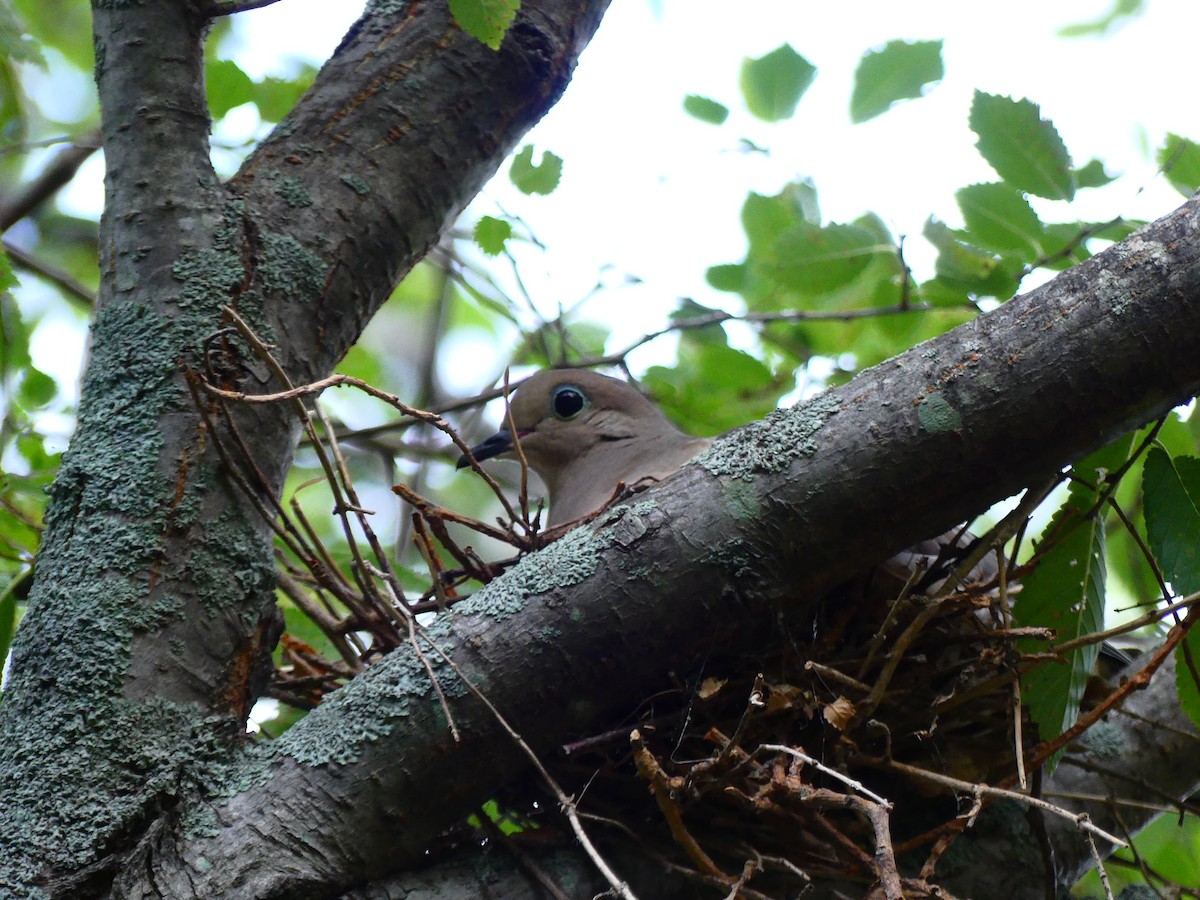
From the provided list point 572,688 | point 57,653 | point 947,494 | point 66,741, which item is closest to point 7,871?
point 66,741

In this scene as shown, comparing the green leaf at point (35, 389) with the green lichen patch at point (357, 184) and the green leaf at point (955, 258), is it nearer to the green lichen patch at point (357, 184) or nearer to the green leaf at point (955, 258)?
the green lichen patch at point (357, 184)

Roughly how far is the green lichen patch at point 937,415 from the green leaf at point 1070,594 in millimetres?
354

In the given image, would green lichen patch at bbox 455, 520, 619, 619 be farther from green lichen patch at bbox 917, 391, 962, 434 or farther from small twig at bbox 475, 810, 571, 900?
green lichen patch at bbox 917, 391, 962, 434

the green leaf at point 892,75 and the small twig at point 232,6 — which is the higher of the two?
the small twig at point 232,6

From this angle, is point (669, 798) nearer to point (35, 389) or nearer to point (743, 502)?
point (743, 502)

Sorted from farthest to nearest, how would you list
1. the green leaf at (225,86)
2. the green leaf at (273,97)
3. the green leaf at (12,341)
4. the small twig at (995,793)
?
the green leaf at (273,97), the green leaf at (225,86), the green leaf at (12,341), the small twig at (995,793)

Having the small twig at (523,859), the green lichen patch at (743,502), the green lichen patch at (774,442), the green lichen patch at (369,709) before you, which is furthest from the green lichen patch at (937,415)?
the small twig at (523,859)

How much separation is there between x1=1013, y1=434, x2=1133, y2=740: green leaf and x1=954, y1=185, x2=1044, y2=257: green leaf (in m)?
0.75

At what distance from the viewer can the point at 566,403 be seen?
3336 millimetres

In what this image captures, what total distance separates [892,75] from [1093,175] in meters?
0.71

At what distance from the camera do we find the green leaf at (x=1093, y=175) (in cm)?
243

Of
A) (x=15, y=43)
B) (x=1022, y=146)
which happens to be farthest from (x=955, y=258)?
(x=15, y=43)

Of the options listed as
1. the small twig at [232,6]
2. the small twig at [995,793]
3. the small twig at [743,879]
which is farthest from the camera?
the small twig at [232,6]

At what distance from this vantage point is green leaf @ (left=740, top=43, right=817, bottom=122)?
10.3 ft
